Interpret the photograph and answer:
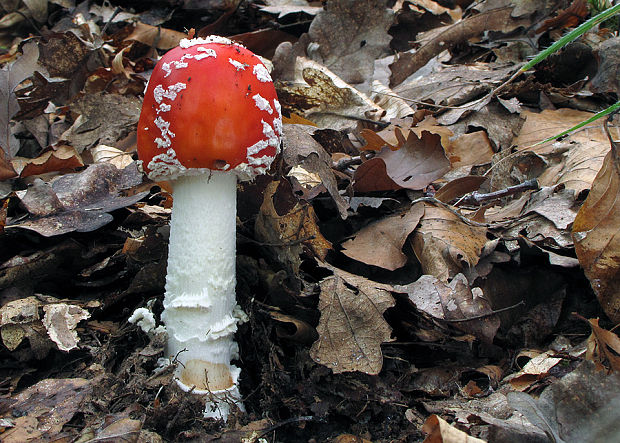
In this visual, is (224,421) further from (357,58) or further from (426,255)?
(357,58)

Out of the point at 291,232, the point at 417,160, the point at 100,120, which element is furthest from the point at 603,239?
the point at 100,120

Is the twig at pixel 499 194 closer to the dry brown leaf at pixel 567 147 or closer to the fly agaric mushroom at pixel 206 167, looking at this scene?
the dry brown leaf at pixel 567 147

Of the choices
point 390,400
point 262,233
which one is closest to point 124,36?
point 262,233

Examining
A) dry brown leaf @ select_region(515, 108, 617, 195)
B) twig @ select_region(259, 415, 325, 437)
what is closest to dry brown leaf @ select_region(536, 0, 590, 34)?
dry brown leaf @ select_region(515, 108, 617, 195)

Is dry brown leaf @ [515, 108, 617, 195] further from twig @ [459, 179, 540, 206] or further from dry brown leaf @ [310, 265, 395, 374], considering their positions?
dry brown leaf @ [310, 265, 395, 374]

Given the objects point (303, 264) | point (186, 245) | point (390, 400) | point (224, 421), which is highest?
point (186, 245)

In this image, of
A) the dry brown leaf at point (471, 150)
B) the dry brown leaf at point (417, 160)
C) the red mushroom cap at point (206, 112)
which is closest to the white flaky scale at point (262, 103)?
the red mushroom cap at point (206, 112)
